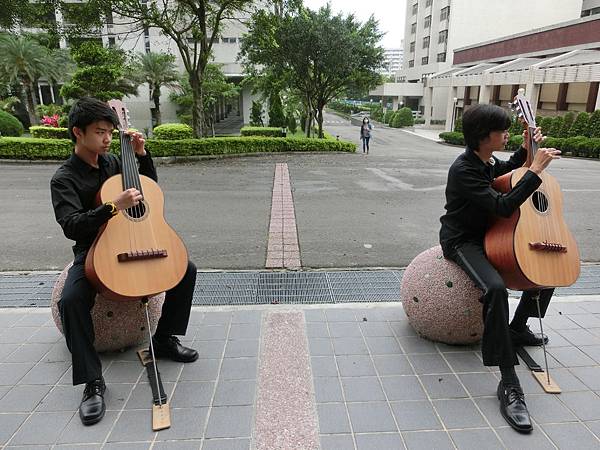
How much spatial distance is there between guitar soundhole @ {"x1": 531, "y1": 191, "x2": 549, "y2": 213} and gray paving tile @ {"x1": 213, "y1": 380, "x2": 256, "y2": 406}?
2347 millimetres

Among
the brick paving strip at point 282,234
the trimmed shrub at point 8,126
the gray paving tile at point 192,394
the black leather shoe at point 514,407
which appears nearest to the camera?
the black leather shoe at point 514,407

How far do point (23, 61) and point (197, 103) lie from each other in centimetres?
1732

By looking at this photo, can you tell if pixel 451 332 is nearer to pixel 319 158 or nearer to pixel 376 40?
pixel 319 158

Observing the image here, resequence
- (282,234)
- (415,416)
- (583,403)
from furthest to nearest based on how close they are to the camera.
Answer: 1. (282,234)
2. (583,403)
3. (415,416)

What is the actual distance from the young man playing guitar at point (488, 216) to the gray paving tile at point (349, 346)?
37.2 inches

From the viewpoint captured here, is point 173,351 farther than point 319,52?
No

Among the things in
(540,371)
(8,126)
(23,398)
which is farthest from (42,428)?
(8,126)

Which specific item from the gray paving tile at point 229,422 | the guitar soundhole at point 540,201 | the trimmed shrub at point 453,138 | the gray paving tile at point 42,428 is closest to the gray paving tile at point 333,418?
the gray paving tile at point 229,422

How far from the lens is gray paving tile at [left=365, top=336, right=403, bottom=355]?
339 centimetres

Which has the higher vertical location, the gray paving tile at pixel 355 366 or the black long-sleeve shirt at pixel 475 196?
the black long-sleeve shirt at pixel 475 196

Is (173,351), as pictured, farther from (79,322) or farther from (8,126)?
(8,126)

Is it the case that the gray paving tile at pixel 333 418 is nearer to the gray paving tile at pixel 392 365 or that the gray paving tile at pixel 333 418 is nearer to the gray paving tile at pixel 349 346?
the gray paving tile at pixel 392 365

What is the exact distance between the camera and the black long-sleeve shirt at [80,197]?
2594 millimetres

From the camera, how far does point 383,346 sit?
137 inches
